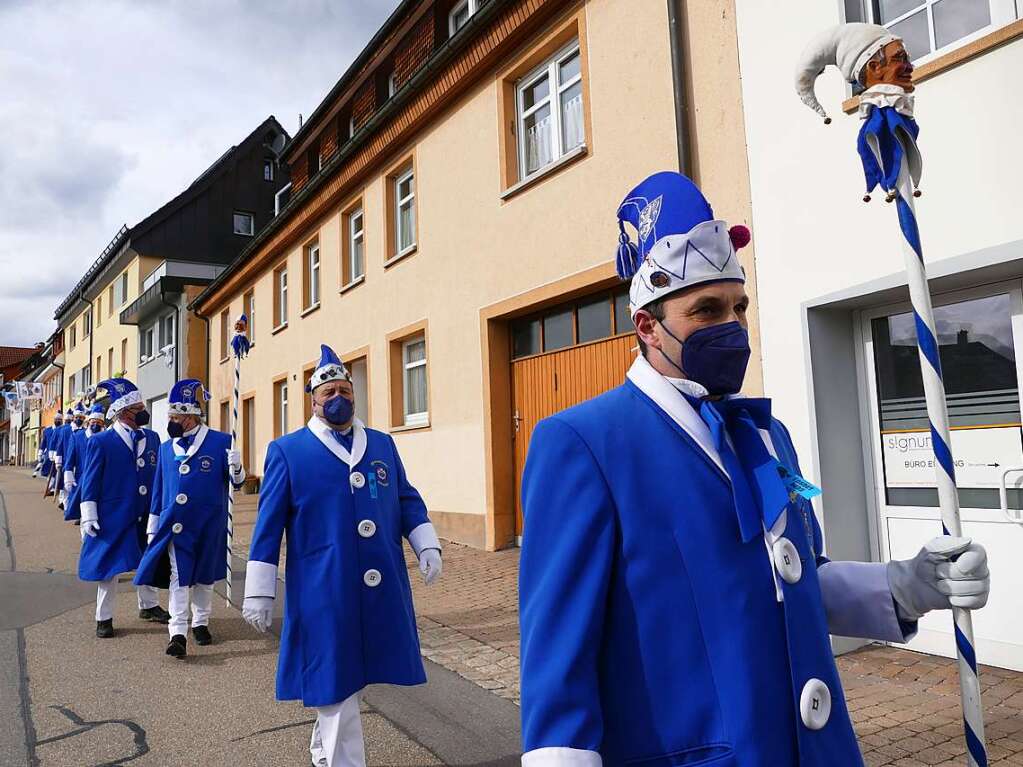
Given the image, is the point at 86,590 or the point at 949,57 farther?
the point at 86,590

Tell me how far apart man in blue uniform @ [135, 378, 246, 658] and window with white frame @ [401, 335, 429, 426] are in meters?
5.62

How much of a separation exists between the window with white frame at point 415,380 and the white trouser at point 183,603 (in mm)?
5906

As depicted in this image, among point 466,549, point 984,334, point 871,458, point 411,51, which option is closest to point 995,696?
point 871,458

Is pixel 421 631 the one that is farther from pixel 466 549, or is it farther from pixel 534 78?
pixel 534 78

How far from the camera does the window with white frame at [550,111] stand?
939 cm

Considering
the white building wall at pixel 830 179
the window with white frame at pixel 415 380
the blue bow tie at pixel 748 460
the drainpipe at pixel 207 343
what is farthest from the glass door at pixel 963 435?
the drainpipe at pixel 207 343

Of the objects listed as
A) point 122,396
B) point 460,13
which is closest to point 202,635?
point 122,396

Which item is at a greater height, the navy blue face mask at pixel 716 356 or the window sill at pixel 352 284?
the window sill at pixel 352 284

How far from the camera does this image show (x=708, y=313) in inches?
68.6

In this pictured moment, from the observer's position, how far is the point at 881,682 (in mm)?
4980

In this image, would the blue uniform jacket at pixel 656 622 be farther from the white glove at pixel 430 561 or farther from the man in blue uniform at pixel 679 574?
the white glove at pixel 430 561

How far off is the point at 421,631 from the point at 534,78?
22.7ft

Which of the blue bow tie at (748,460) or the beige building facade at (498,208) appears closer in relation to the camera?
the blue bow tie at (748,460)

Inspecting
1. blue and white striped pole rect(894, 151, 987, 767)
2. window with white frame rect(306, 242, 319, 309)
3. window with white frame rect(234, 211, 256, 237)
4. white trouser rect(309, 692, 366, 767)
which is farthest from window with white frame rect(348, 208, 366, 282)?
window with white frame rect(234, 211, 256, 237)
